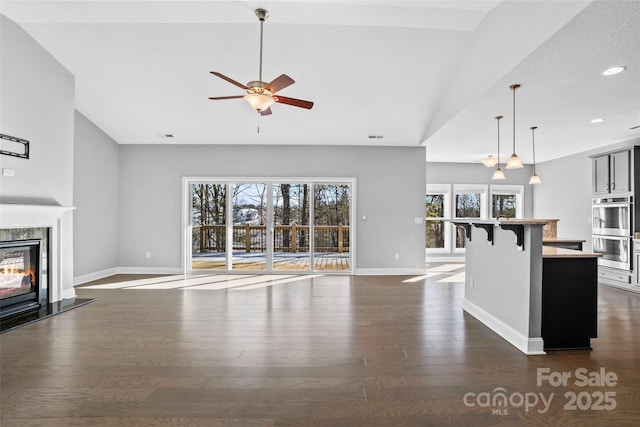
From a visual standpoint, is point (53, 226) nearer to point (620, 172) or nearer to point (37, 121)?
point (37, 121)

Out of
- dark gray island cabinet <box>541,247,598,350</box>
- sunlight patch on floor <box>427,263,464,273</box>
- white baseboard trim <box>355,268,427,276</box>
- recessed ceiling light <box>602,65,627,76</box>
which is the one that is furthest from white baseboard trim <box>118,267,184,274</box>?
recessed ceiling light <box>602,65,627,76</box>

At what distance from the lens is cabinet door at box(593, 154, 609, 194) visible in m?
5.37

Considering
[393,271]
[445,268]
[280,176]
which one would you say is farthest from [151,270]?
[445,268]

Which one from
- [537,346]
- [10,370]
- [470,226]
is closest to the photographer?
[10,370]

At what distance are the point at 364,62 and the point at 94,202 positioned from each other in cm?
526

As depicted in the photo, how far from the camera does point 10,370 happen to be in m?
2.36

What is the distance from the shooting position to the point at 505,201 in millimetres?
8242

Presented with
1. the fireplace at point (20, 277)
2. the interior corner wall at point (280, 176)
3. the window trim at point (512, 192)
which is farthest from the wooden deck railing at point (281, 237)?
the window trim at point (512, 192)

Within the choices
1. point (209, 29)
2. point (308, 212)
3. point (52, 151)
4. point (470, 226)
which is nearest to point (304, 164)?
point (308, 212)

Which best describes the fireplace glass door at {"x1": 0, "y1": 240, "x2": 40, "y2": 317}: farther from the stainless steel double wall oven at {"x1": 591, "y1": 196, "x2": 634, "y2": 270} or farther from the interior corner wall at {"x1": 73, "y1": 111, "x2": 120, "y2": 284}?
the stainless steel double wall oven at {"x1": 591, "y1": 196, "x2": 634, "y2": 270}

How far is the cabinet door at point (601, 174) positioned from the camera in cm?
537

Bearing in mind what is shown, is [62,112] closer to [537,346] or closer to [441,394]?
[441,394]

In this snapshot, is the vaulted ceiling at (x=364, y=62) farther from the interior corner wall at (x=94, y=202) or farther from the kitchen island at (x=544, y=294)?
the kitchen island at (x=544, y=294)

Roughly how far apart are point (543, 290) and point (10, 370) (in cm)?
444
